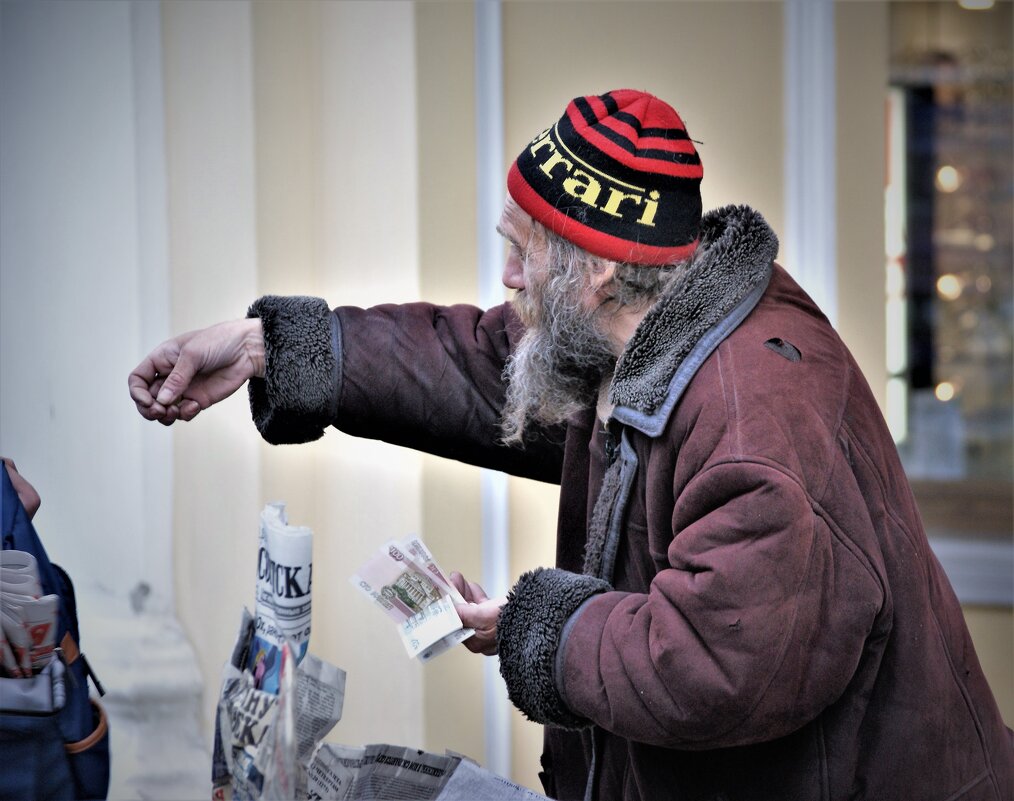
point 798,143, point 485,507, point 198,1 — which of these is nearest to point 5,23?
point 198,1

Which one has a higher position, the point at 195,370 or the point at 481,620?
the point at 195,370

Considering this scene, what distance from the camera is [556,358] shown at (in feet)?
6.39

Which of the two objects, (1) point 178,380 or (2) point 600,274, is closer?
(2) point 600,274

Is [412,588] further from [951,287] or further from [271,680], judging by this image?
[951,287]

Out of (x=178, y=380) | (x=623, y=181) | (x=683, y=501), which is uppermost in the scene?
(x=623, y=181)

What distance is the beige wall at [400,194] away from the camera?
288cm

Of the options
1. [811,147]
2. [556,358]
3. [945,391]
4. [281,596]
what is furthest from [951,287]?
[281,596]

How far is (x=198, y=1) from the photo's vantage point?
8.96 ft

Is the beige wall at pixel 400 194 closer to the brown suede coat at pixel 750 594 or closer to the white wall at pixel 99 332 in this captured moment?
the white wall at pixel 99 332

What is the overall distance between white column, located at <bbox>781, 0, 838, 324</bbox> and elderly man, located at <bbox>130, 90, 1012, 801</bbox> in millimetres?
1286

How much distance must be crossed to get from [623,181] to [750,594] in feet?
2.37

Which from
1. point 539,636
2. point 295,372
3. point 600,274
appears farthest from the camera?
point 295,372

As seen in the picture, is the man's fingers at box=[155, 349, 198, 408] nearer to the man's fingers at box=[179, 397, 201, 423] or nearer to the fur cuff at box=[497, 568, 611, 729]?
the man's fingers at box=[179, 397, 201, 423]

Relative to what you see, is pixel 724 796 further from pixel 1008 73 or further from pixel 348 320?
pixel 1008 73
